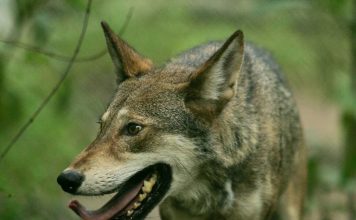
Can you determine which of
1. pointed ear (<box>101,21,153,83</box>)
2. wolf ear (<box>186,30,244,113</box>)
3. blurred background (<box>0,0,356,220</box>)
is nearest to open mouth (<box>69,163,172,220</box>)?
wolf ear (<box>186,30,244,113</box>)

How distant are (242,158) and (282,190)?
114 cm

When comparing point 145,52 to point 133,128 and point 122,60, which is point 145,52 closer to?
point 122,60

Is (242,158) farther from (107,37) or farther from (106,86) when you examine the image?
(106,86)

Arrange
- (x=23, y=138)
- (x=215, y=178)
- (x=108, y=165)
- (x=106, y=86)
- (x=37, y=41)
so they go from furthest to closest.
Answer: (x=106, y=86) < (x=23, y=138) < (x=37, y=41) < (x=215, y=178) < (x=108, y=165)

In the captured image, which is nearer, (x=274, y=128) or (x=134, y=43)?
(x=274, y=128)

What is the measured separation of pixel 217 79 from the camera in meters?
7.14

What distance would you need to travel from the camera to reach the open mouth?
6891 mm

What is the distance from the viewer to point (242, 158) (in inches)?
297

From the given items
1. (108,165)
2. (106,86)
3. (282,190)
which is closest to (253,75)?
(282,190)

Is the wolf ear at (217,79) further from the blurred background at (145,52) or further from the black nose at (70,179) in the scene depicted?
the blurred background at (145,52)

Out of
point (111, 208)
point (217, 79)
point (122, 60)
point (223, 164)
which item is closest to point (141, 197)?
point (111, 208)

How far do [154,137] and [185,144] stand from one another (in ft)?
0.79

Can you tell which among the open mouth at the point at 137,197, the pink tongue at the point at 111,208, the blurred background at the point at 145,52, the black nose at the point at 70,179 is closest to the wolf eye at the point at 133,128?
the open mouth at the point at 137,197

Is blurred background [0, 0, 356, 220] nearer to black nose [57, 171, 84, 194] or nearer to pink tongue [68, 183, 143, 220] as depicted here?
black nose [57, 171, 84, 194]
